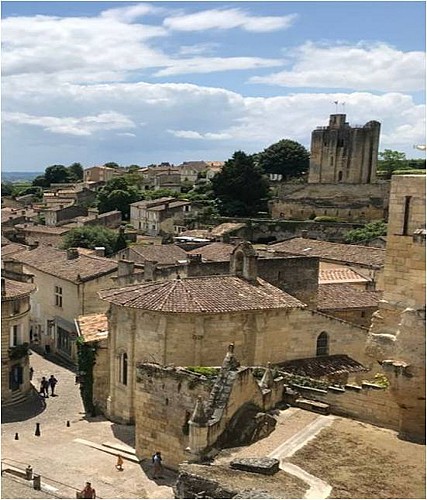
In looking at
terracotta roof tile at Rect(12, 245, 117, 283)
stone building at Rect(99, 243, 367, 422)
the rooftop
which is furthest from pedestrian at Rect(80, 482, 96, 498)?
the rooftop

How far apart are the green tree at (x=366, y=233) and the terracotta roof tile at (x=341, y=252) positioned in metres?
16.5

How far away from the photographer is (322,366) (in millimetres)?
26188

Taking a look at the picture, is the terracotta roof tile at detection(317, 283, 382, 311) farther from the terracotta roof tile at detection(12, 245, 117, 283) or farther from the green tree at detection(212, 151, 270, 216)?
the green tree at detection(212, 151, 270, 216)

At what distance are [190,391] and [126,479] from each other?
4.02 meters

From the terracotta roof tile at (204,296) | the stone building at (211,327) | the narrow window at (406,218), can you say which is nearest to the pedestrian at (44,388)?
the stone building at (211,327)

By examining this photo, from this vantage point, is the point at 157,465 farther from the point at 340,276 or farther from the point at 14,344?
the point at 340,276

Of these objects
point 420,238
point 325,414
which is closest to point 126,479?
point 325,414

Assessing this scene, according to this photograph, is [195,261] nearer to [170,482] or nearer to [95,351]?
[95,351]

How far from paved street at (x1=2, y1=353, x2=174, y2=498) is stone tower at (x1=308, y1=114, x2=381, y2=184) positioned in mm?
75583

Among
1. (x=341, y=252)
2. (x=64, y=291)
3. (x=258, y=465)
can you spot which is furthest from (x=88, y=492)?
(x=341, y=252)

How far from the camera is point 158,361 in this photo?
976 inches

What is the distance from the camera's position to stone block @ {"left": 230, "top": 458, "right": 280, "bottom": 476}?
1470cm

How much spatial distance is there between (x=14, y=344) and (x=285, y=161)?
291 feet

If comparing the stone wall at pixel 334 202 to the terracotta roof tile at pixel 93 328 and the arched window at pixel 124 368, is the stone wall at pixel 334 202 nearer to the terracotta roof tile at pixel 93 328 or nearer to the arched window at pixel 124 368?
the terracotta roof tile at pixel 93 328
